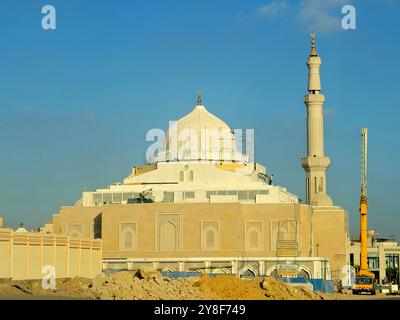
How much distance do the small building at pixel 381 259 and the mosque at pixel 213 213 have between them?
38.3 metres

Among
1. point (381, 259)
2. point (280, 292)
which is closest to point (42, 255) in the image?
point (280, 292)

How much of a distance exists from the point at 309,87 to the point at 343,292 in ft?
70.8

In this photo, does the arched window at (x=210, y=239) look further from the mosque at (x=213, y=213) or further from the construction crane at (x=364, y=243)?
the construction crane at (x=364, y=243)

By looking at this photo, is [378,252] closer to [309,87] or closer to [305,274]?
[309,87]

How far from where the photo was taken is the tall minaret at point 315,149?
304ft

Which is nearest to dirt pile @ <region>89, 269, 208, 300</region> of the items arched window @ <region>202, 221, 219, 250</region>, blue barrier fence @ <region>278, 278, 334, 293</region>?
blue barrier fence @ <region>278, 278, 334, 293</region>

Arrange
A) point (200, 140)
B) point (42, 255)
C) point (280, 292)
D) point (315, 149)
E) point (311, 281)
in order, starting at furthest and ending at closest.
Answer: point (200, 140)
point (315, 149)
point (311, 281)
point (42, 255)
point (280, 292)

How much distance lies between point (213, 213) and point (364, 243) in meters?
14.5

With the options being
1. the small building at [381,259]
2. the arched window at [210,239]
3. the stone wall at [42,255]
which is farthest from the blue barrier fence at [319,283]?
the small building at [381,259]

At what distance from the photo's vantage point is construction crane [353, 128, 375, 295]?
77.1 m

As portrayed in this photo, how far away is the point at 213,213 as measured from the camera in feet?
275

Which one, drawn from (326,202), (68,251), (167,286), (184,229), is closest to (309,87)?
(326,202)

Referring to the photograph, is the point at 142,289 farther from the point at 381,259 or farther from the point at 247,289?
the point at 381,259

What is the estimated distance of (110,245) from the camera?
279 ft
